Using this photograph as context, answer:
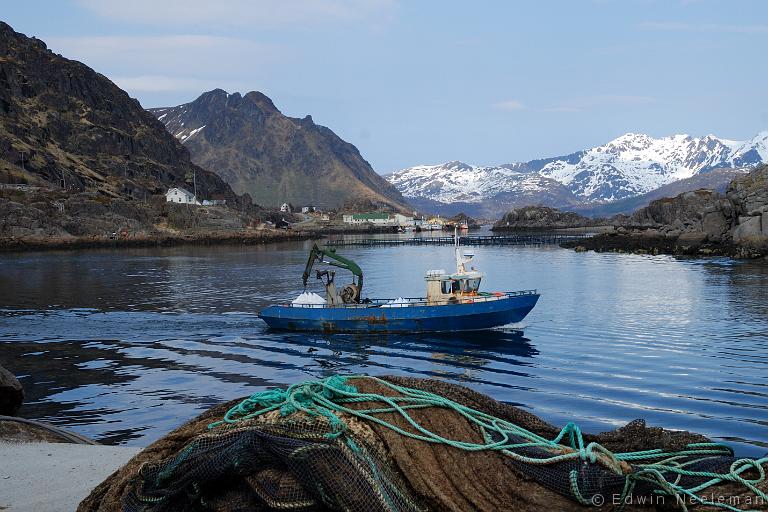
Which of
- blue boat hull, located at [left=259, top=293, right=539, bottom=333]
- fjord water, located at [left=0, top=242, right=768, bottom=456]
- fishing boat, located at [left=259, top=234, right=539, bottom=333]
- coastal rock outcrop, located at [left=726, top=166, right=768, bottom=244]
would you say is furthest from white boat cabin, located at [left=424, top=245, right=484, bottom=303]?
coastal rock outcrop, located at [left=726, top=166, right=768, bottom=244]

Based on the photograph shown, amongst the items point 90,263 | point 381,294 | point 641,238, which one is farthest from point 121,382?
point 641,238

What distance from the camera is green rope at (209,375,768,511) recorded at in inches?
258

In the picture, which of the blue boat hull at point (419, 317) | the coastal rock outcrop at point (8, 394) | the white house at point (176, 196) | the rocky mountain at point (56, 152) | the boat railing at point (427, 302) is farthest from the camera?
the white house at point (176, 196)

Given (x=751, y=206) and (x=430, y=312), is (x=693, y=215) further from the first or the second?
(x=430, y=312)

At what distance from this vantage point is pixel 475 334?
37125mm

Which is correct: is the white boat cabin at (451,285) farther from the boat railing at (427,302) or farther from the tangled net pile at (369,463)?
the tangled net pile at (369,463)

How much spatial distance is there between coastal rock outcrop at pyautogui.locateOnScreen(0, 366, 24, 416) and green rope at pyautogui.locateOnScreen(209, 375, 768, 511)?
10.7 meters

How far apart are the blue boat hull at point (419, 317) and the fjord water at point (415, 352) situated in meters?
0.55

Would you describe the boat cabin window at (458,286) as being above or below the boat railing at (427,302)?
above

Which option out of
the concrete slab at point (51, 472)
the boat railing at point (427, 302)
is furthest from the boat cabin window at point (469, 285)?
the concrete slab at point (51, 472)

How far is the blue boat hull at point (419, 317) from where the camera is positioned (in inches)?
1443

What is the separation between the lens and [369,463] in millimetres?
6184

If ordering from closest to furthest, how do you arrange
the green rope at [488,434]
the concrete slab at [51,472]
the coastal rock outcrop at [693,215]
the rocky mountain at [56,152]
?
the green rope at [488,434] < the concrete slab at [51,472] < the coastal rock outcrop at [693,215] < the rocky mountain at [56,152]

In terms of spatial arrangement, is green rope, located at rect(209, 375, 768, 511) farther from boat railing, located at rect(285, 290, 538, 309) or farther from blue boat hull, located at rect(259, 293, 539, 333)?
boat railing, located at rect(285, 290, 538, 309)
